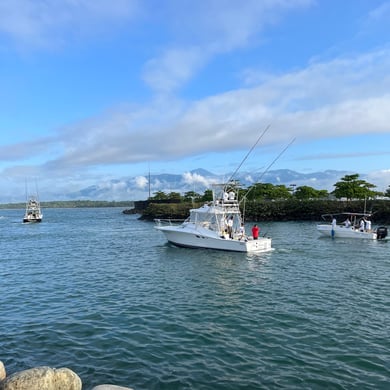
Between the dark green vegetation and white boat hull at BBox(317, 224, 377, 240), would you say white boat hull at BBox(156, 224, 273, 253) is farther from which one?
the dark green vegetation

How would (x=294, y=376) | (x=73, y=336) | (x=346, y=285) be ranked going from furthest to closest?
(x=346, y=285), (x=73, y=336), (x=294, y=376)

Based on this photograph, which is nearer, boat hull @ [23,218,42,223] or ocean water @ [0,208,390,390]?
ocean water @ [0,208,390,390]

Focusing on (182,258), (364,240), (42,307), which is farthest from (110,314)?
(364,240)

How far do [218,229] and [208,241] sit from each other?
1579 mm

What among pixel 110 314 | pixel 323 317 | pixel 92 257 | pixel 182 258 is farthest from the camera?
pixel 92 257

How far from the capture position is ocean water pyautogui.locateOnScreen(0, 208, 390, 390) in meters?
10.8

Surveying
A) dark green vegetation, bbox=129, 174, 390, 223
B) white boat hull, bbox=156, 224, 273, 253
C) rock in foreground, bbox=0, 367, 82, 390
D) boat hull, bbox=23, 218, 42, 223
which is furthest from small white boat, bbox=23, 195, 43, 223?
rock in foreground, bbox=0, 367, 82, 390

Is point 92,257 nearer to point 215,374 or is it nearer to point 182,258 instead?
point 182,258

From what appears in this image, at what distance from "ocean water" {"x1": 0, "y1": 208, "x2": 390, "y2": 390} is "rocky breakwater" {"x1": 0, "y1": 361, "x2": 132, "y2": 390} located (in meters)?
1.04

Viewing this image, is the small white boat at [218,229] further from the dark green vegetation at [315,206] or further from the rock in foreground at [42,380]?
the dark green vegetation at [315,206]

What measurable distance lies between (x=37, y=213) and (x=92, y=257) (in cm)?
7948

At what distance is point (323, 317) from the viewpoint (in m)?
15.1

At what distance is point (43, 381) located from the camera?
29.0 ft

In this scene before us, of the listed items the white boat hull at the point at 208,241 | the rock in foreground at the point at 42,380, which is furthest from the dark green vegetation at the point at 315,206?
the rock in foreground at the point at 42,380
